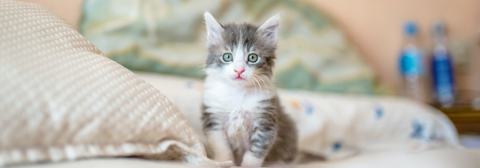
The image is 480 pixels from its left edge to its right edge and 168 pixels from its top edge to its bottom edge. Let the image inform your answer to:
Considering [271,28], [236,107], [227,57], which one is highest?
[271,28]

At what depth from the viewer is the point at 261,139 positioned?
0.83 meters

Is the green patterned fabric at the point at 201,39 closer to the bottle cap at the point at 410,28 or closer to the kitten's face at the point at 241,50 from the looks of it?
the kitten's face at the point at 241,50

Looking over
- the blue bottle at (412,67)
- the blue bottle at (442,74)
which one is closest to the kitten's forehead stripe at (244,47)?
the blue bottle at (412,67)

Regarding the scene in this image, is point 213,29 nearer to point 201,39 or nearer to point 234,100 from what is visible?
point 234,100

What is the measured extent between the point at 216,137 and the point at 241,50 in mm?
280

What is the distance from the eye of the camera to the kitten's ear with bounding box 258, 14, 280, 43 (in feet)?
2.99

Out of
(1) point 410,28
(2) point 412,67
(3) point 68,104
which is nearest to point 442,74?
(2) point 412,67

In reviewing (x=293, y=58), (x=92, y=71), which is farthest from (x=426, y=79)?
(x=92, y=71)

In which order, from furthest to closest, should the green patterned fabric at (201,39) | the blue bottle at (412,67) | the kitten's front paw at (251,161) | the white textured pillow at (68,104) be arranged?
the blue bottle at (412,67) → the green patterned fabric at (201,39) → the kitten's front paw at (251,161) → the white textured pillow at (68,104)

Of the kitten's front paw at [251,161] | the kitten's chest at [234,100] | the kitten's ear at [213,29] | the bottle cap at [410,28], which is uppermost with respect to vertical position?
the bottle cap at [410,28]

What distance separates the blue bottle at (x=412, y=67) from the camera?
6.81ft

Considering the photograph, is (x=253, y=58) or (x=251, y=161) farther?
(x=253, y=58)

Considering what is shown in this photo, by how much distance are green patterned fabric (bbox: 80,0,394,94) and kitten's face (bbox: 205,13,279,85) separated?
0.16 metres

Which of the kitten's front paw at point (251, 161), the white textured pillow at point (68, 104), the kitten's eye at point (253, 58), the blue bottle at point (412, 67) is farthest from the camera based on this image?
the blue bottle at point (412, 67)
